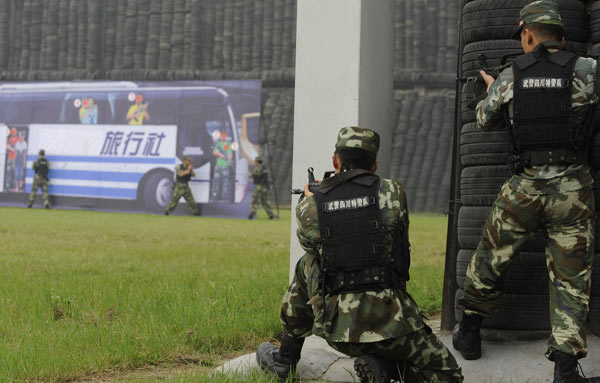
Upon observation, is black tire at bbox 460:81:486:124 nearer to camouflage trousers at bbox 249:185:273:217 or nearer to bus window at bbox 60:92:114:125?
camouflage trousers at bbox 249:185:273:217

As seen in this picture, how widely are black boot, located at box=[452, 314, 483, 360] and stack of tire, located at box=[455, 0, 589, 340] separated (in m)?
0.26

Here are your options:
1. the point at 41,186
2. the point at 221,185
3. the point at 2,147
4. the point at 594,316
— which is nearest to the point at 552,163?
the point at 594,316

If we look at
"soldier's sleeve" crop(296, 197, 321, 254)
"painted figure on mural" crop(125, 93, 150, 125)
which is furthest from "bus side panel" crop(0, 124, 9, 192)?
"soldier's sleeve" crop(296, 197, 321, 254)

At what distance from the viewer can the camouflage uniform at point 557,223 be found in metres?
2.97

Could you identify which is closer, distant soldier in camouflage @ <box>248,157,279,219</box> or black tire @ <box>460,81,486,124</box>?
black tire @ <box>460,81,486,124</box>

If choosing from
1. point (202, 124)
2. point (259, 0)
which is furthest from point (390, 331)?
point (259, 0)

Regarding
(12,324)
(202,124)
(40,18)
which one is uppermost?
(40,18)

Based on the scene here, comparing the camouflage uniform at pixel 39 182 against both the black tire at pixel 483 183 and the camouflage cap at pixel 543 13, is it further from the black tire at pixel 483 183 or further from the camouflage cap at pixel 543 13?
the camouflage cap at pixel 543 13

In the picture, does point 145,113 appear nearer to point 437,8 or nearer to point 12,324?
point 437,8

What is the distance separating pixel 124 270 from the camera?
268 inches

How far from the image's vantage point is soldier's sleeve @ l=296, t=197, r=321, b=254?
9.53ft

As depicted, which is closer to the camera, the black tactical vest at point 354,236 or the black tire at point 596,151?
the black tactical vest at point 354,236

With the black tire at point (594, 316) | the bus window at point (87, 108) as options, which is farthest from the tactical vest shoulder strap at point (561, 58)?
the bus window at point (87, 108)

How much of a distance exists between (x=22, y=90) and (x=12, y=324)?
52.2 ft
